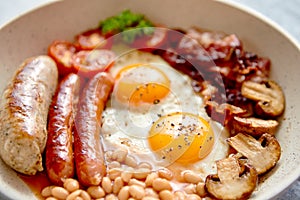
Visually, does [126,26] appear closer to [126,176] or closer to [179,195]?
[126,176]

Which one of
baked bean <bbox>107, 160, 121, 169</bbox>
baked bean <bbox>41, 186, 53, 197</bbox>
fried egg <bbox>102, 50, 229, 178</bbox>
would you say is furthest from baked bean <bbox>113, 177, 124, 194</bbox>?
baked bean <bbox>41, 186, 53, 197</bbox>

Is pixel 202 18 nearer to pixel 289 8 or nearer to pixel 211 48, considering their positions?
pixel 211 48

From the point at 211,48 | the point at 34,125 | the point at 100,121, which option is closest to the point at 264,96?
the point at 211,48

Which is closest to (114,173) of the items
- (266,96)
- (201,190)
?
(201,190)

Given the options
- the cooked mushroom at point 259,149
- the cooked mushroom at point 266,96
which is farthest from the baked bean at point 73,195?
the cooked mushroom at point 266,96

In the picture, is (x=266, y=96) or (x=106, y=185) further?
(x=266, y=96)

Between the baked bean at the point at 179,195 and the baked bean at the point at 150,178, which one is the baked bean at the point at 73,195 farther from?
the baked bean at the point at 179,195

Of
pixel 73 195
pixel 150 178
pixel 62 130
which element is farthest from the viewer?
pixel 62 130
